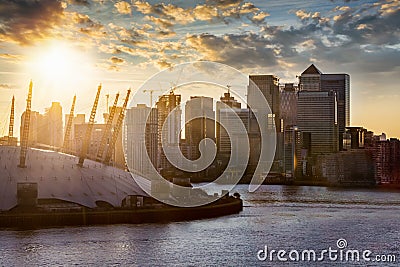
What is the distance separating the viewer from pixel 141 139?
14962cm

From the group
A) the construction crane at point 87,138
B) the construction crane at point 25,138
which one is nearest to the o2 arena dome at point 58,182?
the construction crane at point 25,138

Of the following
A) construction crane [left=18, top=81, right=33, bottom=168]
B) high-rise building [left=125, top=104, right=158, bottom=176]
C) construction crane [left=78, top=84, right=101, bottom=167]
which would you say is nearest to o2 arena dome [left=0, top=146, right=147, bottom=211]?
construction crane [left=18, top=81, right=33, bottom=168]

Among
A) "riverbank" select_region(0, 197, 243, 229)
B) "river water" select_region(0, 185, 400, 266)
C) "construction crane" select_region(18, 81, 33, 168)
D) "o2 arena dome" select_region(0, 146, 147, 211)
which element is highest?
"construction crane" select_region(18, 81, 33, 168)

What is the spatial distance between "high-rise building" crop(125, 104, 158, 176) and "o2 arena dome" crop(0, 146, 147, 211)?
9100cm

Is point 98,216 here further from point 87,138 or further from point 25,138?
point 87,138

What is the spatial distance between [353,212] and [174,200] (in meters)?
19.8

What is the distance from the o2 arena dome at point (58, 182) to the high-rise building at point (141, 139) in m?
91.0

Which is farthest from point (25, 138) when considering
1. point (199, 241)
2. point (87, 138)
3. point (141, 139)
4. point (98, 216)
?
point (141, 139)

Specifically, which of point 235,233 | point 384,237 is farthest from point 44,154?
point 384,237

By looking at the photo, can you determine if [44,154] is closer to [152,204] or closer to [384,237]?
[152,204]

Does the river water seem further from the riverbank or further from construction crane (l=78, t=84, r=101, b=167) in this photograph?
construction crane (l=78, t=84, r=101, b=167)

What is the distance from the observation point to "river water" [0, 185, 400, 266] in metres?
33.0

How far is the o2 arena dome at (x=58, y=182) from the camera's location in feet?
149

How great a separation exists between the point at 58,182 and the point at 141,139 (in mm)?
102232
